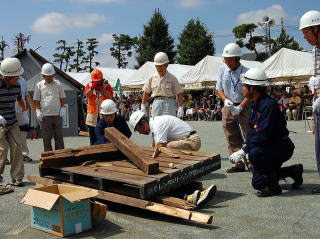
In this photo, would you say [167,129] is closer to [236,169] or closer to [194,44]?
[236,169]

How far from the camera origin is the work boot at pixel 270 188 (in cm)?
474

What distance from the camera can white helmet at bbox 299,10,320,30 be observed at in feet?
15.1

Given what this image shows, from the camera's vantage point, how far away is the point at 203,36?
4856cm

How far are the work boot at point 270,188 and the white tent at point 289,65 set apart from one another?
608 inches

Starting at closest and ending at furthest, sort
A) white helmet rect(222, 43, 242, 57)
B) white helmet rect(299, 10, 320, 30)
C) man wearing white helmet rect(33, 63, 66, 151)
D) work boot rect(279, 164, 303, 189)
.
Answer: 1. white helmet rect(299, 10, 320, 30)
2. work boot rect(279, 164, 303, 189)
3. white helmet rect(222, 43, 242, 57)
4. man wearing white helmet rect(33, 63, 66, 151)

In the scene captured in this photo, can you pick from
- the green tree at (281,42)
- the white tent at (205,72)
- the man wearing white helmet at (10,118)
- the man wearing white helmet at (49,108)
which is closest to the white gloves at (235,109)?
the man wearing white helmet at (10,118)

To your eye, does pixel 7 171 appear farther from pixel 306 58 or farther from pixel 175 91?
pixel 306 58

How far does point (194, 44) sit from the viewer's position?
47969 millimetres

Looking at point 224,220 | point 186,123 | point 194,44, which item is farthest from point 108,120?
point 194,44

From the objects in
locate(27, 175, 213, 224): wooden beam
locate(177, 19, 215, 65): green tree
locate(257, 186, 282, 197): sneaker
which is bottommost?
locate(257, 186, 282, 197): sneaker

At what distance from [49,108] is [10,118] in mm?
1927

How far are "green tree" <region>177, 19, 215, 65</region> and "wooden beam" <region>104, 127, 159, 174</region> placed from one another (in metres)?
43.6

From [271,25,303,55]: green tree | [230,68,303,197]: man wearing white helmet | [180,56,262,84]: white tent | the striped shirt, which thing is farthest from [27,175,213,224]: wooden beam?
[271,25,303,55]: green tree

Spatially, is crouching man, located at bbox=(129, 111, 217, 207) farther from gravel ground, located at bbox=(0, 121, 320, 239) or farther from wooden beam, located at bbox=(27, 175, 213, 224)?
wooden beam, located at bbox=(27, 175, 213, 224)
